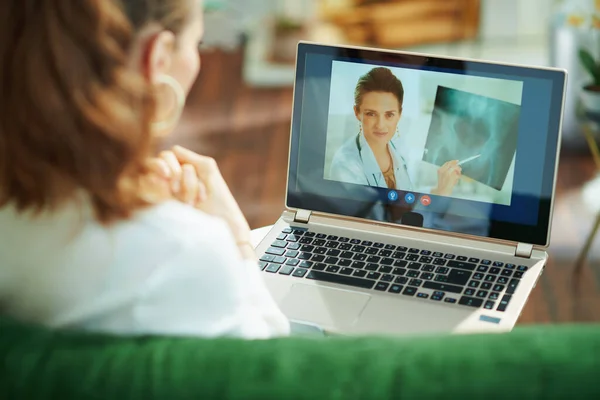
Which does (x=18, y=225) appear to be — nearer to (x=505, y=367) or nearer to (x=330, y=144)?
(x=505, y=367)

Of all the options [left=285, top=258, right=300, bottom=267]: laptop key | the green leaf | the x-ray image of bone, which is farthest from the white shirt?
the green leaf

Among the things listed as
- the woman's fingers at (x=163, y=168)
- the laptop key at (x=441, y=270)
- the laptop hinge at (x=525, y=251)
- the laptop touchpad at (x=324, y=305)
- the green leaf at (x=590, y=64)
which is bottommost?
the laptop touchpad at (x=324, y=305)

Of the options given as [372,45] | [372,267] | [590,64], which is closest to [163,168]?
[372,267]

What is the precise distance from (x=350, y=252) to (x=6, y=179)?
60cm

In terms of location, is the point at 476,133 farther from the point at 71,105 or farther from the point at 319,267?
the point at 71,105

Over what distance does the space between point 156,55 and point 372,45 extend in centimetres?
323

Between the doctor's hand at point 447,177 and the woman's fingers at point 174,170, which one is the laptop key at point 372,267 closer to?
the doctor's hand at point 447,177

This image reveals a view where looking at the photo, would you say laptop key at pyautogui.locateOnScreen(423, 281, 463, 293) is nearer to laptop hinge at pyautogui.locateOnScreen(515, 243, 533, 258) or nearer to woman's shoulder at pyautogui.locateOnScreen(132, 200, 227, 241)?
laptop hinge at pyautogui.locateOnScreen(515, 243, 533, 258)

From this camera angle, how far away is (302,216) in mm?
1356

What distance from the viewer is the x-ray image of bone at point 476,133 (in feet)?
3.99

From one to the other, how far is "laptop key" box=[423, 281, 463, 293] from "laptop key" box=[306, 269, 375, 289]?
3.0 inches

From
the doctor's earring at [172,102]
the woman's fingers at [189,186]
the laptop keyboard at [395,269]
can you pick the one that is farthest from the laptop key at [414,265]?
the doctor's earring at [172,102]

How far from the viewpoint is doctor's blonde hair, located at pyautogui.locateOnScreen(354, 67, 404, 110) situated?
1.26 metres

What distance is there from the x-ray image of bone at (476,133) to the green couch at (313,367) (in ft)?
1.82
